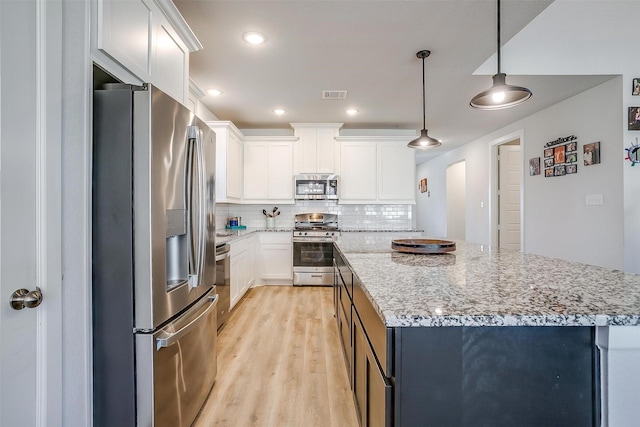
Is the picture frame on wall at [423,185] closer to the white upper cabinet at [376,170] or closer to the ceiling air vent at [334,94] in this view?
the white upper cabinet at [376,170]

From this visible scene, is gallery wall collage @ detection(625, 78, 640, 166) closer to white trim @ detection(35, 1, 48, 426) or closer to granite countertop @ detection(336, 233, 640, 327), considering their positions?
granite countertop @ detection(336, 233, 640, 327)

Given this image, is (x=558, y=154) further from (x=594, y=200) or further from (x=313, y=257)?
(x=313, y=257)

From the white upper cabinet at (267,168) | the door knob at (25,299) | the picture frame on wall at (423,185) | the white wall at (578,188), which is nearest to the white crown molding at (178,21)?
the door knob at (25,299)

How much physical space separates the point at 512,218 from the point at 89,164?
6.17 meters

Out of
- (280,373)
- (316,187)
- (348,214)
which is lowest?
(280,373)

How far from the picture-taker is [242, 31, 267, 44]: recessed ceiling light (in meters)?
2.35

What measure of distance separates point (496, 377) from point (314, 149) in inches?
167

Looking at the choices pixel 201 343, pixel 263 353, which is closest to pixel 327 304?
pixel 263 353

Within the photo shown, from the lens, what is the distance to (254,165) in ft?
15.7

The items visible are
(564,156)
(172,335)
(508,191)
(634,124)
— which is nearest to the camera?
(172,335)

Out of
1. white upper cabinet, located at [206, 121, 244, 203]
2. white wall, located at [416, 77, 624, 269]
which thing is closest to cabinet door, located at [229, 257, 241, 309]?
white upper cabinet, located at [206, 121, 244, 203]

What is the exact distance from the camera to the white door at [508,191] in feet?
17.8

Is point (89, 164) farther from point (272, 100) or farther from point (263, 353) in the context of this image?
point (272, 100)

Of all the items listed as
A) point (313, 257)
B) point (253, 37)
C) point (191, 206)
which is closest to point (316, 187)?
point (313, 257)
